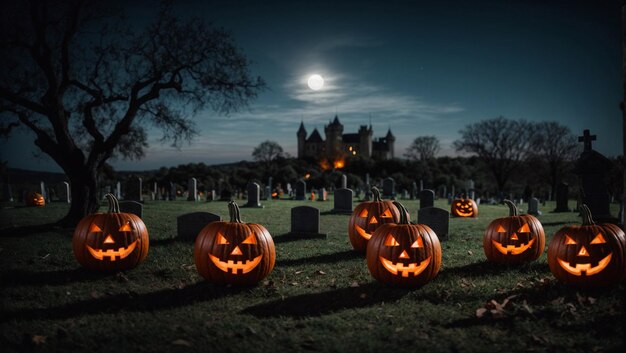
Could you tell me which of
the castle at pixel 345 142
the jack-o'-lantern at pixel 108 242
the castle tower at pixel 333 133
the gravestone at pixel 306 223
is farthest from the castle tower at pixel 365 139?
the jack-o'-lantern at pixel 108 242

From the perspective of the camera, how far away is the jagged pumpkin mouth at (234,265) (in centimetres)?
692

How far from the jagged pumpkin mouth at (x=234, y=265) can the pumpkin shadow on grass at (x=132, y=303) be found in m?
0.34

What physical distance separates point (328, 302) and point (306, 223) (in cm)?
621

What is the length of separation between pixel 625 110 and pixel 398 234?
3714 mm

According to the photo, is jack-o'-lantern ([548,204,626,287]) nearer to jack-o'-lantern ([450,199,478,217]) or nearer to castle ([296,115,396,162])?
jack-o'-lantern ([450,199,478,217])

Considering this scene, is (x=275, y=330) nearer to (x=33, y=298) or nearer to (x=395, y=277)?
(x=395, y=277)

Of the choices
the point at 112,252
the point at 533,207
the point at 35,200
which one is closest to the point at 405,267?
the point at 112,252

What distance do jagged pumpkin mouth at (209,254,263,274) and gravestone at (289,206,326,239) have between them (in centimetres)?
536

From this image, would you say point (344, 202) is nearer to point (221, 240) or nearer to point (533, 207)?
point (533, 207)

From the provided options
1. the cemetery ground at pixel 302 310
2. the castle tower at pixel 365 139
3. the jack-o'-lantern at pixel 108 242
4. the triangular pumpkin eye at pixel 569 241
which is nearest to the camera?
the cemetery ground at pixel 302 310

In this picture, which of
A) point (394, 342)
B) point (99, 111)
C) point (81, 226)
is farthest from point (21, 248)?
point (394, 342)

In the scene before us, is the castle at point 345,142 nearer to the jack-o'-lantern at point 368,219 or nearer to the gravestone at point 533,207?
the gravestone at point 533,207

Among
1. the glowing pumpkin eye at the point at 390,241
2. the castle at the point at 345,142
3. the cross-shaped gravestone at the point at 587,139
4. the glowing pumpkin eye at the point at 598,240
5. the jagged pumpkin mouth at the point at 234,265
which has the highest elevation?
the castle at the point at 345,142

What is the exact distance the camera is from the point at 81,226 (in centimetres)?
794
